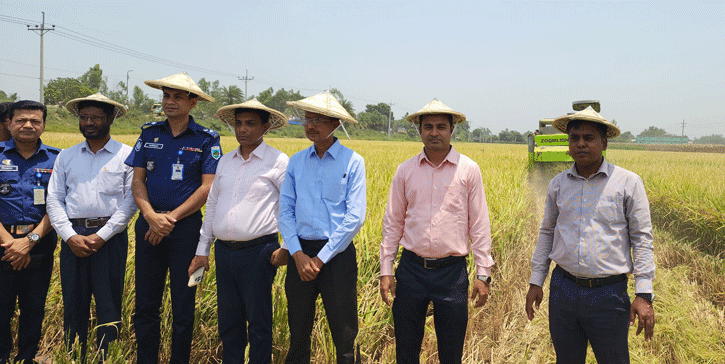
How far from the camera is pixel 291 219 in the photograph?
87.1 inches

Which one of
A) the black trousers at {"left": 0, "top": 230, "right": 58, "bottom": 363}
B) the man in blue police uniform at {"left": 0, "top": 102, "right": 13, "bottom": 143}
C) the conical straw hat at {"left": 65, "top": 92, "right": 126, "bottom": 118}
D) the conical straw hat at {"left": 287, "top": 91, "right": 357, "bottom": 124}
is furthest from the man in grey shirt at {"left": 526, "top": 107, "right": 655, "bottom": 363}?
the man in blue police uniform at {"left": 0, "top": 102, "right": 13, "bottom": 143}

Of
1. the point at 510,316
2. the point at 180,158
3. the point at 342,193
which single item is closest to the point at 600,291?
the point at 342,193

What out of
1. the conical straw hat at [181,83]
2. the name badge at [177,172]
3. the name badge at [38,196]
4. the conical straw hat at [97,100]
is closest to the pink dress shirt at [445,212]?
the name badge at [177,172]

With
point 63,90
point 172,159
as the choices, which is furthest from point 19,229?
point 63,90

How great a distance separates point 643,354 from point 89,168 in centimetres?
387

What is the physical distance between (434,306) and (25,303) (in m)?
2.47

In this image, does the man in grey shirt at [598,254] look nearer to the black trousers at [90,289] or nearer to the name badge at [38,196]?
the black trousers at [90,289]

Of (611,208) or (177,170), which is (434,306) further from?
(177,170)

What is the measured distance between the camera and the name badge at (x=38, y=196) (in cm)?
267

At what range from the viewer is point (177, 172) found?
254 cm

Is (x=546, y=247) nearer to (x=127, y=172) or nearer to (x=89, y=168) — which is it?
(x=127, y=172)

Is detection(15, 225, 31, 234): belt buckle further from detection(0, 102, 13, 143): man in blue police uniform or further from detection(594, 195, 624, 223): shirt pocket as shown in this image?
detection(594, 195, 624, 223): shirt pocket

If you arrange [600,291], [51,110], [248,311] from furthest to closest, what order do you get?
1. [51,110]
2. [248,311]
3. [600,291]

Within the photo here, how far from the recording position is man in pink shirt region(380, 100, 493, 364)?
6.84 ft
